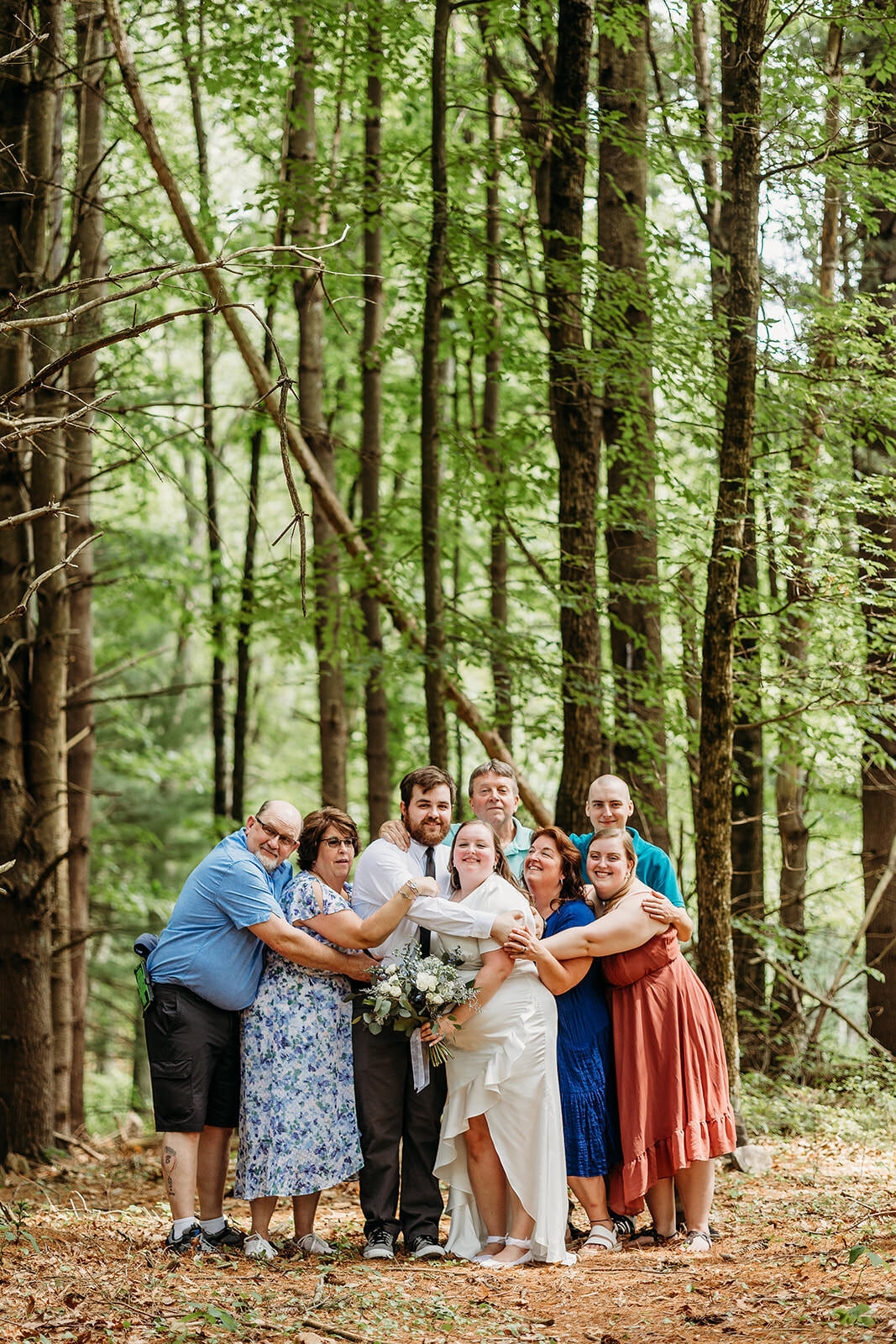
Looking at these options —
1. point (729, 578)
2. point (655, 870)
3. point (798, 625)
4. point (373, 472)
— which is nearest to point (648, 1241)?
point (655, 870)

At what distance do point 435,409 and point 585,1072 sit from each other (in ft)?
14.9

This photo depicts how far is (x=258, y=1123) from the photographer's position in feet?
15.7

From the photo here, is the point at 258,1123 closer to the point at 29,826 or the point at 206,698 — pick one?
the point at 29,826

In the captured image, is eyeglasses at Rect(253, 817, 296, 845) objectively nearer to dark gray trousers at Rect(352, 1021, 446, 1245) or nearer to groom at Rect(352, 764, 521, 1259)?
groom at Rect(352, 764, 521, 1259)

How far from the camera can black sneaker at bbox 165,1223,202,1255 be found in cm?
465

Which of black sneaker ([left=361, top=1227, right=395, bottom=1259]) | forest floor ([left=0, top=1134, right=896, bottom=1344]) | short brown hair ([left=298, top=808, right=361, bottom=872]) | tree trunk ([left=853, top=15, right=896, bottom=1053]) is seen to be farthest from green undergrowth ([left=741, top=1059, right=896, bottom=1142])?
short brown hair ([left=298, top=808, right=361, bottom=872])

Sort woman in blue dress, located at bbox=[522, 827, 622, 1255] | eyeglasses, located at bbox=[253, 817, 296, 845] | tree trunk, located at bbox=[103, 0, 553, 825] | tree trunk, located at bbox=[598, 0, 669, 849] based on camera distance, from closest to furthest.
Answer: eyeglasses, located at bbox=[253, 817, 296, 845] → woman in blue dress, located at bbox=[522, 827, 622, 1255] → tree trunk, located at bbox=[103, 0, 553, 825] → tree trunk, located at bbox=[598, 0, 669, 849]

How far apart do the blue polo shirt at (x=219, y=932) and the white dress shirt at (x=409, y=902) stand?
401mm

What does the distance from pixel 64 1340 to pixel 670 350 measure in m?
6.69

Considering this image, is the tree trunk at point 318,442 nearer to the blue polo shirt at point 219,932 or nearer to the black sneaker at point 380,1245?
the blue polo shirt at point 219,932

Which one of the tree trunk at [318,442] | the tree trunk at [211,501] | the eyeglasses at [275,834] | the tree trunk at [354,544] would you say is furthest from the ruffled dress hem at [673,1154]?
the tree trunk at [211,501]

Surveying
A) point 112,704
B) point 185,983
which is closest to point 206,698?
point 112,704

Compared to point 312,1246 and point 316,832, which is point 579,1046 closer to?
point 312,1246

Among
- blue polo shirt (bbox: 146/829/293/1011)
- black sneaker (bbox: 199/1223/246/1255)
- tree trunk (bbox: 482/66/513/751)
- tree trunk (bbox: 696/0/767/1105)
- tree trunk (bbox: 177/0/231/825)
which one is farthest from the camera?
tree trunk (bbox: 177/0/231/825)
